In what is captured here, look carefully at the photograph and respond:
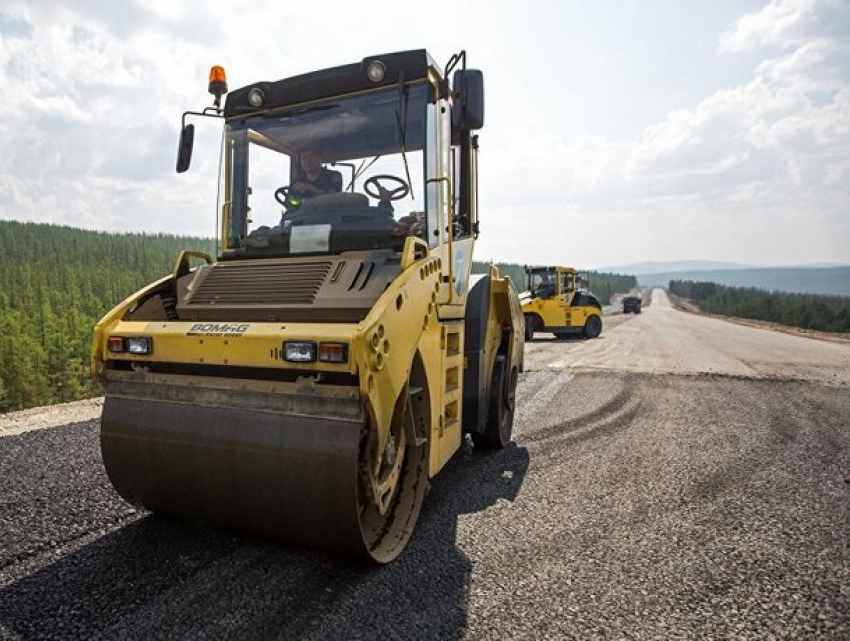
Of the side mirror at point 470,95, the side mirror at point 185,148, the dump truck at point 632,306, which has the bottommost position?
the dump truck at point 632,306

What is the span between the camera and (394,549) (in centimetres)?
300

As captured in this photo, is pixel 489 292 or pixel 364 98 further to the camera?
pixel 489 292

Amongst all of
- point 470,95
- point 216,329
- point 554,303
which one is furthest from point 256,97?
point 554,303

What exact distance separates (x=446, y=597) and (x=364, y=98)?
310 centimetres

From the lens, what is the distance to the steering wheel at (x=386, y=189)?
3.71 meters

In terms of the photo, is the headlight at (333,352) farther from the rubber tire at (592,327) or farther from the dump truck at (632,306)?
the dump truck at (632,306)

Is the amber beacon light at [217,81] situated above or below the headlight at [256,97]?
above

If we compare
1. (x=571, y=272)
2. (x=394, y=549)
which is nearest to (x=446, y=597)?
(x=394, y=549)

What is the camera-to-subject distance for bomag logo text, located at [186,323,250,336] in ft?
9.16

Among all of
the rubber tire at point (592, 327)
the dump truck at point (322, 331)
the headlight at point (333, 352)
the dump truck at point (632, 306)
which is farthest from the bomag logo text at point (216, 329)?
the dump truck at point (632, 306)

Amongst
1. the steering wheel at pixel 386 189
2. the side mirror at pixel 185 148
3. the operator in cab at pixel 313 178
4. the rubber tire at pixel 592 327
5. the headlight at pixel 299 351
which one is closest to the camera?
the headlight at pixel 299 351

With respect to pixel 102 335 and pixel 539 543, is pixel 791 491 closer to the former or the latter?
pixel 539 543

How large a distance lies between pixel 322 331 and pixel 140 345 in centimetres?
114

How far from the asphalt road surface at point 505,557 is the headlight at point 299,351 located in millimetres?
1137
